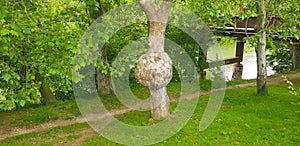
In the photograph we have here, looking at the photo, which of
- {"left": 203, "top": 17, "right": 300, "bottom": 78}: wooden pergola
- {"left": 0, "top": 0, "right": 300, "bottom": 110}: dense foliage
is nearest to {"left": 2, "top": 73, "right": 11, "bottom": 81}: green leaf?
{"left": 0, "top": 0, "right": 300, "bottom": 110}: dense foliage

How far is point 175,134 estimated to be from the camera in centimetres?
773

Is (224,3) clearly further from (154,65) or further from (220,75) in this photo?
(220,75)

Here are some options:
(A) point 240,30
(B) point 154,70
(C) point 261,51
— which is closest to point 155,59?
(B) point 154,70

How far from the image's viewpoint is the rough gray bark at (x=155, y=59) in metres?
7.67

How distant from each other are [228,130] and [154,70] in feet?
8.63

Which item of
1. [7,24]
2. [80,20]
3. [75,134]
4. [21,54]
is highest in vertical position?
[80,20]

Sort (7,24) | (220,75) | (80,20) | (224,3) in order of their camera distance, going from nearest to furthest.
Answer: (7,24), (224,3), (80,20), (220,75)

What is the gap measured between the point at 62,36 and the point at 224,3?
17.4ft

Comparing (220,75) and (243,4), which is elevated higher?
(243,4)

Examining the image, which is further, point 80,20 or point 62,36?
point 80,20

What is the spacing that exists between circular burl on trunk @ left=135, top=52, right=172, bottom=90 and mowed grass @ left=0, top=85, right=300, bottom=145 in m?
1.44

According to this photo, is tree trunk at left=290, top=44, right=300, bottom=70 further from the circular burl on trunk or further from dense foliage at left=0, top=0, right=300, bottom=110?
the circular burl on trunk

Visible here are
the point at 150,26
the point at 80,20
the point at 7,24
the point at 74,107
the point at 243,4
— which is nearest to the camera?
the point at 7,24

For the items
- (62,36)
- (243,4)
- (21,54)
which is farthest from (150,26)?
(243,4)
